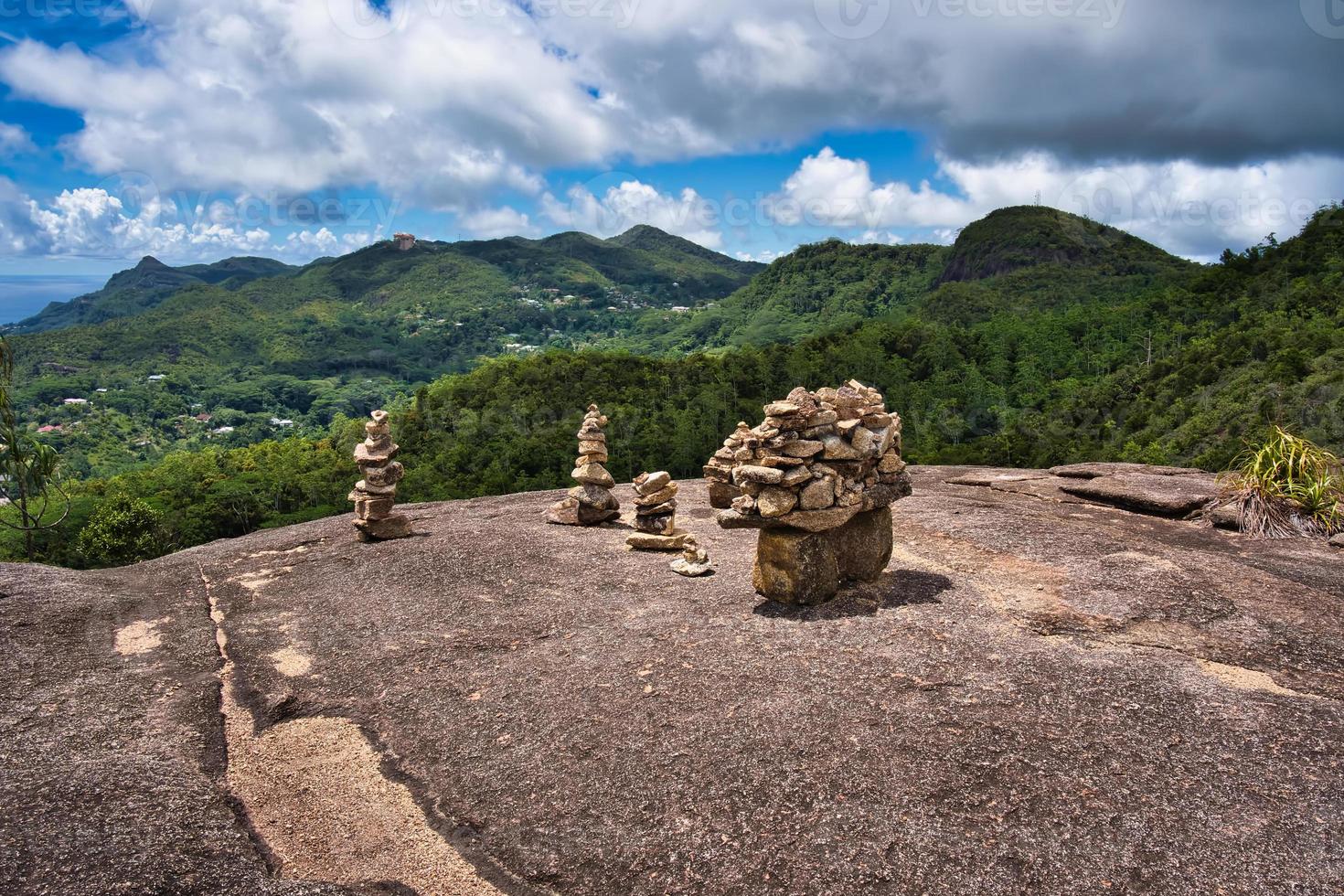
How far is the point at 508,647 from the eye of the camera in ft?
36.5

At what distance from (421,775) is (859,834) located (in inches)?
193

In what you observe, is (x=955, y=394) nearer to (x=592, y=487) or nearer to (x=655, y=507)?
(x=592, y=487)

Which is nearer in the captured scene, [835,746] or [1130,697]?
[835,746]

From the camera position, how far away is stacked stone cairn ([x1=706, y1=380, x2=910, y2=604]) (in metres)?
11.2

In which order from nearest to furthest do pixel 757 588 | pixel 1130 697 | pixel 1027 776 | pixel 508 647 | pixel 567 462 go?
pixel 1027 776
pixel 1130 697
pixel 508 647
pixel 757 588
pixel 567 462

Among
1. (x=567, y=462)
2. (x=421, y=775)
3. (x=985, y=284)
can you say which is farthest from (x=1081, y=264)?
(x=421, y=775)

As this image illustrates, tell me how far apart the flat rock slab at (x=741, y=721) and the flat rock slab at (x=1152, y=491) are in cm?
240

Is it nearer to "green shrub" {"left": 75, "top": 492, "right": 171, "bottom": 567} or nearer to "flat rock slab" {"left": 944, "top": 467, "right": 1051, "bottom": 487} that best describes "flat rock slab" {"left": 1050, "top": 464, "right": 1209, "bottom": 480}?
"flat rock slab" {"left": 944, "top": 467, "right": 1051, "bottom": 487}

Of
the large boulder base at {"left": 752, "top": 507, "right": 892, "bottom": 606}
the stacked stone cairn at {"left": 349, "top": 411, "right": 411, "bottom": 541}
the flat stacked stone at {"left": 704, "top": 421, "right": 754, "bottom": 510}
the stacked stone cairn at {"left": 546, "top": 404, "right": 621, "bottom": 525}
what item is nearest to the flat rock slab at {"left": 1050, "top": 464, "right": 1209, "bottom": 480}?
the flat stacked stone at {"left": 704, "top": 421, "right": 754, "bottom": 510}

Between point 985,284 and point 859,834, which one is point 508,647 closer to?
point 859,834

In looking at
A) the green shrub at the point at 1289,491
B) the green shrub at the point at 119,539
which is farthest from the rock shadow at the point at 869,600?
the green shrub at the point at 119,539

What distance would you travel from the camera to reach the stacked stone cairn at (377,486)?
17.7 meters

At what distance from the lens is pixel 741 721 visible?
330 inches

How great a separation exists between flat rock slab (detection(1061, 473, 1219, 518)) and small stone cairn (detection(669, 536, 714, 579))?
445 inches
